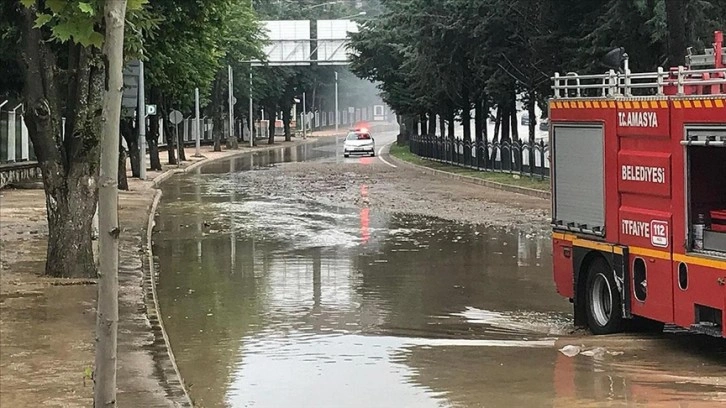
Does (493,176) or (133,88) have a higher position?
(133,88)

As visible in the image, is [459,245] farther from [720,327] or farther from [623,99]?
[720,327]

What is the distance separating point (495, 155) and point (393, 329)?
106ft

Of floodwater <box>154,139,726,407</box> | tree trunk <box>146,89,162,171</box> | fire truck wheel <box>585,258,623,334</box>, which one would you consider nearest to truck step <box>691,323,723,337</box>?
floodwater <box>154,139,726,407</box>

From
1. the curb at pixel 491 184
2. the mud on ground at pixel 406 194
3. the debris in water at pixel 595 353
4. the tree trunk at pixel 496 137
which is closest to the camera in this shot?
the debris in water at pixel 595 353

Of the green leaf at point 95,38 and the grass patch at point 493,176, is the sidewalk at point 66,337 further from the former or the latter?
the grass patch at point 493,176

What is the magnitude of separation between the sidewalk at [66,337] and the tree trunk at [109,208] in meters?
3.59

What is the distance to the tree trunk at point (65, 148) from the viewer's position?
15312 mm

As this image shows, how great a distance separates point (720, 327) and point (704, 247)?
2.47 ft

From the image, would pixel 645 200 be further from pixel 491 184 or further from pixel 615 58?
pixel 491 184

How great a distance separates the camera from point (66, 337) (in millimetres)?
11469

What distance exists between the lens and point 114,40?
4801 millimetres

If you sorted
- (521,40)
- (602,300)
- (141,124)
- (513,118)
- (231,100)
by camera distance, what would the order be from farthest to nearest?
(231,100) → (513,118) → (141,124) → (521,40) → (602,300)

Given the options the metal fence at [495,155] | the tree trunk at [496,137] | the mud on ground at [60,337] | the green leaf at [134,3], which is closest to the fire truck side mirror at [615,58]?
the mud on ground at [60,337]

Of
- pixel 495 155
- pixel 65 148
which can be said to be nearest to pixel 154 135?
pixel 495 155
